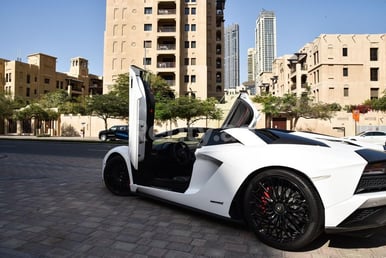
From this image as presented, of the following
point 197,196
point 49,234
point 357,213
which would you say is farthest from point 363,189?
point 49,234

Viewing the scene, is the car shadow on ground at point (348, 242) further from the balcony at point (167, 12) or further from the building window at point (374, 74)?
the balcony at point (167, 12)

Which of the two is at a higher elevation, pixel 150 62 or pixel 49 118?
pixel 150 62

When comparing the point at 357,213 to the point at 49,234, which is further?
the point at 49,234

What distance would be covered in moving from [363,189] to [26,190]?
533 cm

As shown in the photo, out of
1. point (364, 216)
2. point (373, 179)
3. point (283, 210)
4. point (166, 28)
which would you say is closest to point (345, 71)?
point (166, 28)

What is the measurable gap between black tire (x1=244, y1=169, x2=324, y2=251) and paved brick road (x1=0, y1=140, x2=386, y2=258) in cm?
14

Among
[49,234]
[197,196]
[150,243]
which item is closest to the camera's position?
[150,243]

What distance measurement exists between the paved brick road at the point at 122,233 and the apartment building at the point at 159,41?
38221 millimetres

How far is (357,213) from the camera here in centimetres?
224

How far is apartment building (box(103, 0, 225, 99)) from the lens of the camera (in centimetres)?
4200

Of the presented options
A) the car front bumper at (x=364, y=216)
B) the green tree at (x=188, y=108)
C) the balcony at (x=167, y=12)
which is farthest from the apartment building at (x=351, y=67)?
the car front bumper at (x=364, y=216)

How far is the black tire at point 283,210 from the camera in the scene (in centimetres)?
234

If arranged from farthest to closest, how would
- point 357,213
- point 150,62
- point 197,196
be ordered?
point 150,62, point 197,196, point 357,213

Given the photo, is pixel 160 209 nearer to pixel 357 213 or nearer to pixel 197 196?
pixel 197 196
